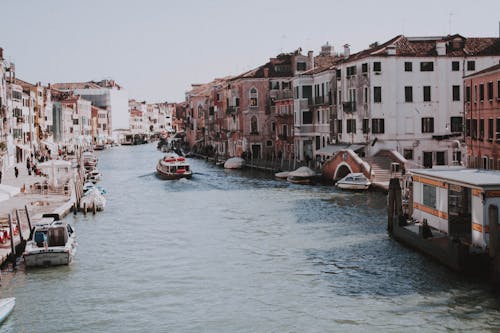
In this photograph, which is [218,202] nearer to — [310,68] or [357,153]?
[357,153]

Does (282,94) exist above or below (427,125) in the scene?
above

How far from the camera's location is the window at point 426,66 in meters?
42.5

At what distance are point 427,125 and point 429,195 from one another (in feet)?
70.1

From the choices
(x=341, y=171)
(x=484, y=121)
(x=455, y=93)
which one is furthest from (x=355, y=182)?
(x=455, y=93)

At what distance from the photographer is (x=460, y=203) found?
66.0ft

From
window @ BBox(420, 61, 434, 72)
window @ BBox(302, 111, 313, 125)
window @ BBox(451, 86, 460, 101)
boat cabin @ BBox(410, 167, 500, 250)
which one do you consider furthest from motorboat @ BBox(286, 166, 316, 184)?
boat cabin @ BBox(410, 167, 500, 250)

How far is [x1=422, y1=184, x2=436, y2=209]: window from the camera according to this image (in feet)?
71.5

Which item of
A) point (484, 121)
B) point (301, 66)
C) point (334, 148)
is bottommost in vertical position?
point (334, 148)

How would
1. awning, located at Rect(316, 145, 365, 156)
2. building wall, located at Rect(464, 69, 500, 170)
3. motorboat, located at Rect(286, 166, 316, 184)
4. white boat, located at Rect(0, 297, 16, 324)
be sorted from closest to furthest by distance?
white boat, located at Rect(0, 297, 16, 324), building wall, located at Rect(464, 69, 500, 170), awning, located at Rect(316, 145, 365, 156), motorboat, located at Rect(286, 166, 316, 184)

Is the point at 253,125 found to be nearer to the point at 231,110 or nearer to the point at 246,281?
the point at 231,110

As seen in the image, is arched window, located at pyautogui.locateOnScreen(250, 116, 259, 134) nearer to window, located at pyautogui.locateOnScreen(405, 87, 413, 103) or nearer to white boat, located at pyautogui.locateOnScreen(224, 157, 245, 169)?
white boat, located at pyautogui.locateOnScreen(224, 157, 245, 169)

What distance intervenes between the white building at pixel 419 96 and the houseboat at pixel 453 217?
1806 cm

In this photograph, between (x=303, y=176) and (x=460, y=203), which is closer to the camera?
(x=460, y=203)

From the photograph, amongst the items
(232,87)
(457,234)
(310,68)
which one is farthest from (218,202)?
(232,87)
